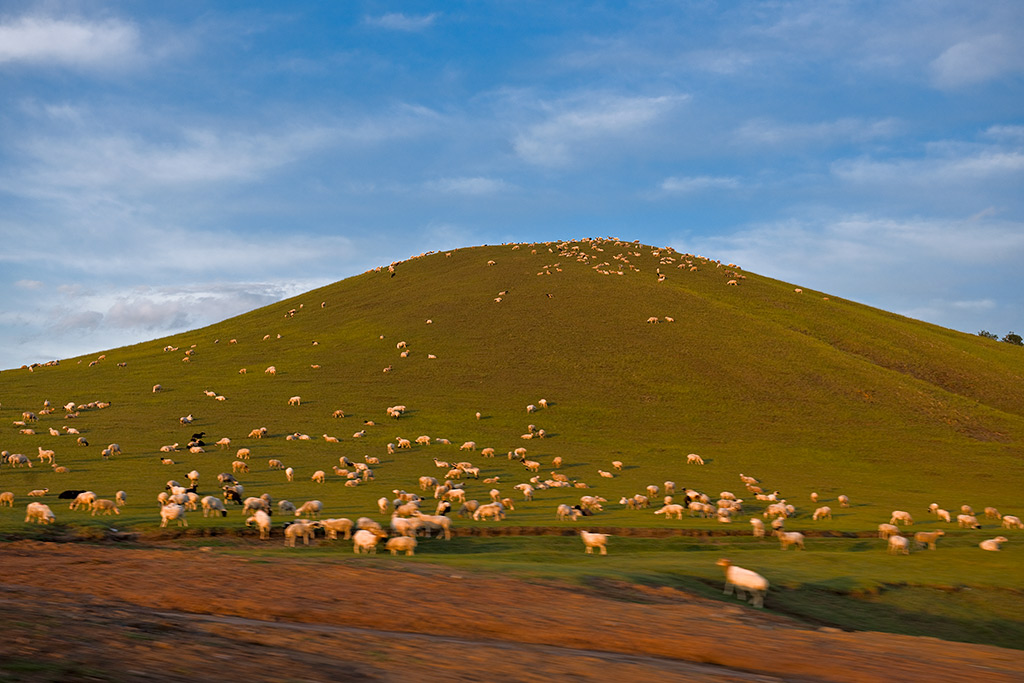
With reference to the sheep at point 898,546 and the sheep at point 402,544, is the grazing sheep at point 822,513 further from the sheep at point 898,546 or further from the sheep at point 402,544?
the sheep at point 402,544

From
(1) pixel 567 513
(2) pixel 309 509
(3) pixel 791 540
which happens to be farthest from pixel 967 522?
(2) pixel 309 509

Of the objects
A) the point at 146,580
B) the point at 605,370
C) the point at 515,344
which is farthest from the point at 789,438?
the point at 146,580

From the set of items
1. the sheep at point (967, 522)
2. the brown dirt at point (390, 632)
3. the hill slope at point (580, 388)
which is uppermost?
the hill slope at point (580, 388)

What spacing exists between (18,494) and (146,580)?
25.0 m

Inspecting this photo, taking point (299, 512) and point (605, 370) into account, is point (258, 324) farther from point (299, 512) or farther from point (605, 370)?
point (299, 512)

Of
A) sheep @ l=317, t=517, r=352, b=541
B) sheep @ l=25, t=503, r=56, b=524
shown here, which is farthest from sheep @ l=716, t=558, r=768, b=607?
sheep @ l=25, t=503, r=56, b=524

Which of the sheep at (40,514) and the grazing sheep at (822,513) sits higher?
the grazing sheep at (822,513)

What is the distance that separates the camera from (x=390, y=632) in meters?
14.0

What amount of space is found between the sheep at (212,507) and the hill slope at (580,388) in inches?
116

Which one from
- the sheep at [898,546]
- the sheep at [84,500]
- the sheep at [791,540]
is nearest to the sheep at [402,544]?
the sheep at [791,540]

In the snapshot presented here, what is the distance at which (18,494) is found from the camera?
3747 cm

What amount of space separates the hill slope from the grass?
1.11ft

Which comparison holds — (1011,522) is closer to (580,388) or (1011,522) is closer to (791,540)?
(791,540)

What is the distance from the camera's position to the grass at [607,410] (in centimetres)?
2648
